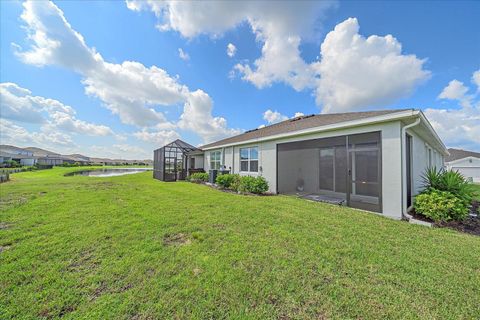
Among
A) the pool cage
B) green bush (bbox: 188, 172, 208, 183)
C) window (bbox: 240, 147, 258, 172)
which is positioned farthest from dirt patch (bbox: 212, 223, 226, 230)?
the pool cage

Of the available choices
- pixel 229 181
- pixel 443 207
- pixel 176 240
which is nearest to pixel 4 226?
pixel 176 240

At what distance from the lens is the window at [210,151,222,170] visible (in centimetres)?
1423

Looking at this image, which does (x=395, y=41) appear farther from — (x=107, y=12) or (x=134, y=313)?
(x=107, y=12)

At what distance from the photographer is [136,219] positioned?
4852 millimetres

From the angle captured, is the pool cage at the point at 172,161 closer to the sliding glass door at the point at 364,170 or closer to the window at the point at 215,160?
the window at the point at 215,160

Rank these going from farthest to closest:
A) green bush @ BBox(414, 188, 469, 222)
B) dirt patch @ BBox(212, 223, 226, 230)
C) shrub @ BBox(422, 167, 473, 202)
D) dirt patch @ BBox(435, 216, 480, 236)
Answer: shrub @ BBox(422, 167, 473, 202) → green bush @ BBox(414, 188, 469, 222) → dirt patch @ BBox(435, 216, 480, 236) → dirt patch @ BBox(212, 223, 226, 230)

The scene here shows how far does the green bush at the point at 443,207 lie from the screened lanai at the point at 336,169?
42.7 inches

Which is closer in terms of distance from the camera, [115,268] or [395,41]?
[115,268]

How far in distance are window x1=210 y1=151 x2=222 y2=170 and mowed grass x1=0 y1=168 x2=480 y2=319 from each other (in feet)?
31.4

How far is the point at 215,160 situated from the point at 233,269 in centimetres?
1233

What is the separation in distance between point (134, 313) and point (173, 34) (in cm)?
1297

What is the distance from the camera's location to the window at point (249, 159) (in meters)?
10.7

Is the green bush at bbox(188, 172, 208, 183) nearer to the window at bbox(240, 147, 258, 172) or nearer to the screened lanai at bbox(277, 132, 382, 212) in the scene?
the window at bbox(240, 147, 258, 172)

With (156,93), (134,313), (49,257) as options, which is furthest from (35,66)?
(134,313)
